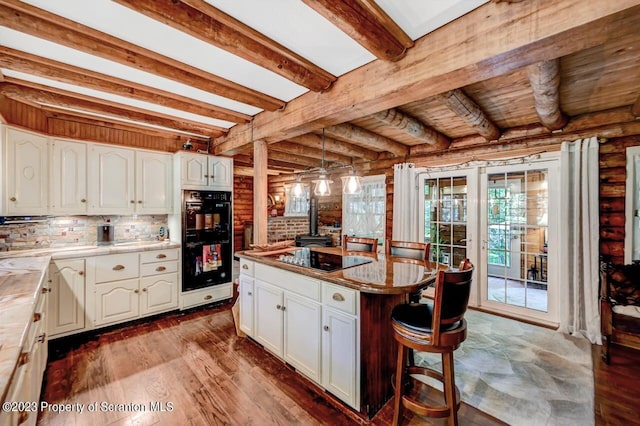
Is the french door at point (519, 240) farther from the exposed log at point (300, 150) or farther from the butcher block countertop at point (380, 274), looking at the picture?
the exposed log at point (300, 150)

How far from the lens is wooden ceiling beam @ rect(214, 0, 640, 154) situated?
118cm

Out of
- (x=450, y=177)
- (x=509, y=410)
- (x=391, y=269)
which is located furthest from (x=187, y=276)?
(x=450, y=177)

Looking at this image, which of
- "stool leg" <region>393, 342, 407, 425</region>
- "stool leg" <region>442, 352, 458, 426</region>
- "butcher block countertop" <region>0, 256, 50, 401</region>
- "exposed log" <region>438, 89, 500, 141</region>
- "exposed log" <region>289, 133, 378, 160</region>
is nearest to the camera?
"butcher block countertop" <region>0, 256, 50, 401</region>

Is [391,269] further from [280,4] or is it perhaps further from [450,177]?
[450,177]

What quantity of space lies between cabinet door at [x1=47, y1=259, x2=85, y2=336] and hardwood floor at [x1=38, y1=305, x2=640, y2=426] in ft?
0.70

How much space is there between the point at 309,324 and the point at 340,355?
1.14 ft

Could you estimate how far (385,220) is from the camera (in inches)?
185

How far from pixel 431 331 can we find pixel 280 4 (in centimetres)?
200

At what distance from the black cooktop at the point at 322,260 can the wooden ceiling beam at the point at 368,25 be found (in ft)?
5.07

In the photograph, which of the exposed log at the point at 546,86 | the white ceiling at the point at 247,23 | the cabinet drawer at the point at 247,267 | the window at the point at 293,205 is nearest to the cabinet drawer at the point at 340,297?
the cabinet drawer at the point at 247,267

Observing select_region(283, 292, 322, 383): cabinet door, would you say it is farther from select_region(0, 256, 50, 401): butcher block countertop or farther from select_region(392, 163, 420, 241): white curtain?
select_region(392, 163, 420, 241): white curtain

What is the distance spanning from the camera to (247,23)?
1.58 meters

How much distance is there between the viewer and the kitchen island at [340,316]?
1.77 m

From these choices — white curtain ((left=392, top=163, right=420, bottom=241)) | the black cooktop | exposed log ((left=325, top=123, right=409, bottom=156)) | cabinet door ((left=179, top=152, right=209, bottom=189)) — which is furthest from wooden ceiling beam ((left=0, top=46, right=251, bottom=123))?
white curtain ((left=392, top=163, right=420, bottom=241))
